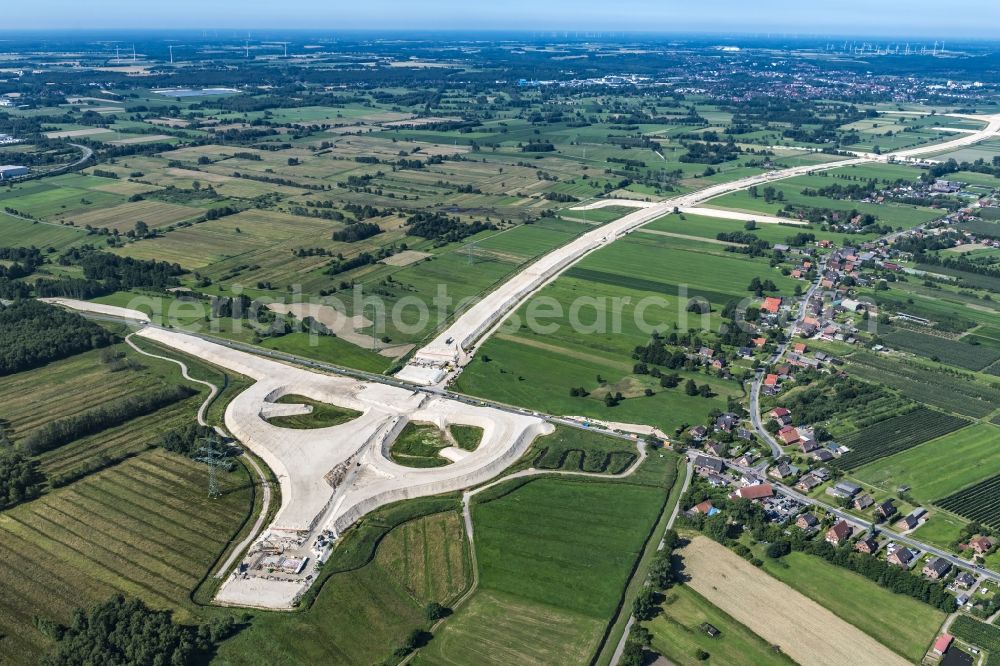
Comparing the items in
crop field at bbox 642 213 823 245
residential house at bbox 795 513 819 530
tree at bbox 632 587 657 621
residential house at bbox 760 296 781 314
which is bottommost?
tree at bbox 632 587 657 621

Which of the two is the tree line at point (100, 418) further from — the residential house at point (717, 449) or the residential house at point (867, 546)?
the residential house at point (867, 546)

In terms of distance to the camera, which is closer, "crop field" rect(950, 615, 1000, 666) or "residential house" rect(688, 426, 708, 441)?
"crop field" rect(950, 615, 1000, 666)

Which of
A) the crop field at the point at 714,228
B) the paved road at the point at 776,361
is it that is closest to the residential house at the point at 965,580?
the paved road at the point at 776,361

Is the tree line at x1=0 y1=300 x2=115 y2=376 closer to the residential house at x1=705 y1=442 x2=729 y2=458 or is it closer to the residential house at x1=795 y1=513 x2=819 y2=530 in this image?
the residential house at x1=705 y1=442 x2=729 y2=458

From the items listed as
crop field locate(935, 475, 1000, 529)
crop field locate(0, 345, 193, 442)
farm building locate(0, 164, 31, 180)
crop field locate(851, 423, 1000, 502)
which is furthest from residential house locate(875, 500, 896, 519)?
farm building locate(0, 164, 31, 180)

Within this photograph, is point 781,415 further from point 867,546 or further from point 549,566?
point 549,566
